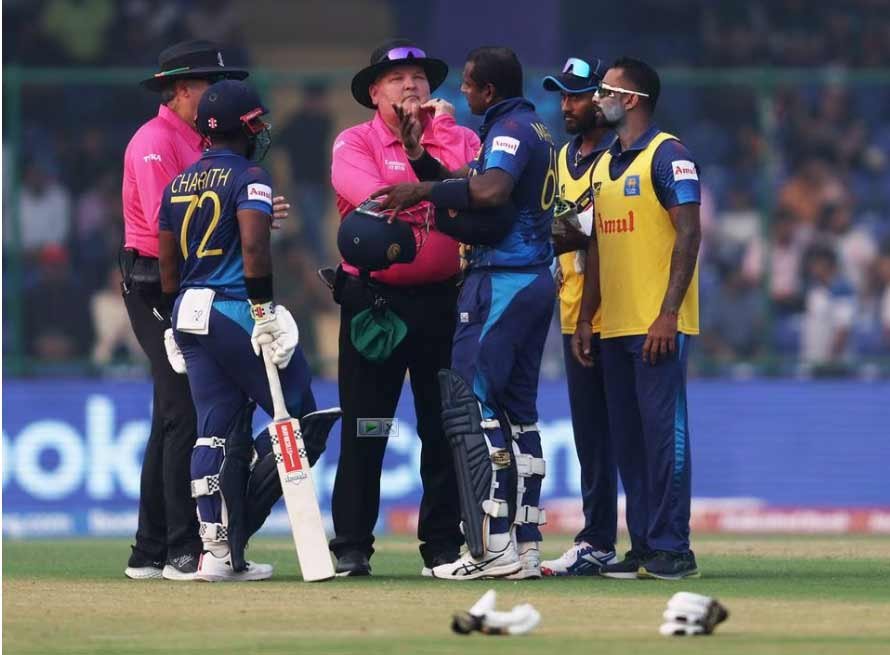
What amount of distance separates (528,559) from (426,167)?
1.86 metres

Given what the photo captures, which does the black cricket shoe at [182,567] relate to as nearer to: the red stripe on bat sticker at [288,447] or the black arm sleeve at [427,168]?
the red stripe on bat sticker at [288,447]

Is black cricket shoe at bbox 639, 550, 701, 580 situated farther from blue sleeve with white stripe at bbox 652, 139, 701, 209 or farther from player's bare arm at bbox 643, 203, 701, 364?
blue sleeve with white stripe at bbox 652, 139, 701, 209

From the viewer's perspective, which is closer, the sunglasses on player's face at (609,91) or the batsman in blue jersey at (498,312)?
the batsman in blue jersey at (498,312)

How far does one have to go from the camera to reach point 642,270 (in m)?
9.31

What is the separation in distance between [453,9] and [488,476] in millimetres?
14327

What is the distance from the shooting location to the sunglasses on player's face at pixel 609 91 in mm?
9391

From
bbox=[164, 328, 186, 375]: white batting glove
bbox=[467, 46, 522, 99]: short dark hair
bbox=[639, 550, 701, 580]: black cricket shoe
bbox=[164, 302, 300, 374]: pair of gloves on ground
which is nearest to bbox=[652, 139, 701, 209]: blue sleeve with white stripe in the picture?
bbox=[467, 46, 522, 99]: short dark hair

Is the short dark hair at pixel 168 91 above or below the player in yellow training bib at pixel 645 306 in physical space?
above

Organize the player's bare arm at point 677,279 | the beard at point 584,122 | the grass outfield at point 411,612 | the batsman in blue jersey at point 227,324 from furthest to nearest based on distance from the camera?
the beard at point 584,122
the player's bare arm at point 677,279
the batsman in blue jersey at point 227,324
the grass outfield at point 411,612

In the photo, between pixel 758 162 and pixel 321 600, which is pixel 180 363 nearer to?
pixel 321 600

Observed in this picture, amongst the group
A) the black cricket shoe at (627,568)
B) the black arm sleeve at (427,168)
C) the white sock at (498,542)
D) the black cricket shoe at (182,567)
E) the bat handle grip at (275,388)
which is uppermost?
the black arm sleeve at (427,168)

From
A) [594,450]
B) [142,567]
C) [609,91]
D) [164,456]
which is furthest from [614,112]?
[142,567]

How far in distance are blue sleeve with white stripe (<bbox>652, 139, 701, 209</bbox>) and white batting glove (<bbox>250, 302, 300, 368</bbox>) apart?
5.96ft

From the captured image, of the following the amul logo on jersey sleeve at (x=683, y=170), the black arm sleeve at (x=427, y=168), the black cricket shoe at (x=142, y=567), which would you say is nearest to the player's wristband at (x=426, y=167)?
the black arm sleeve at (x=427, y=168)
